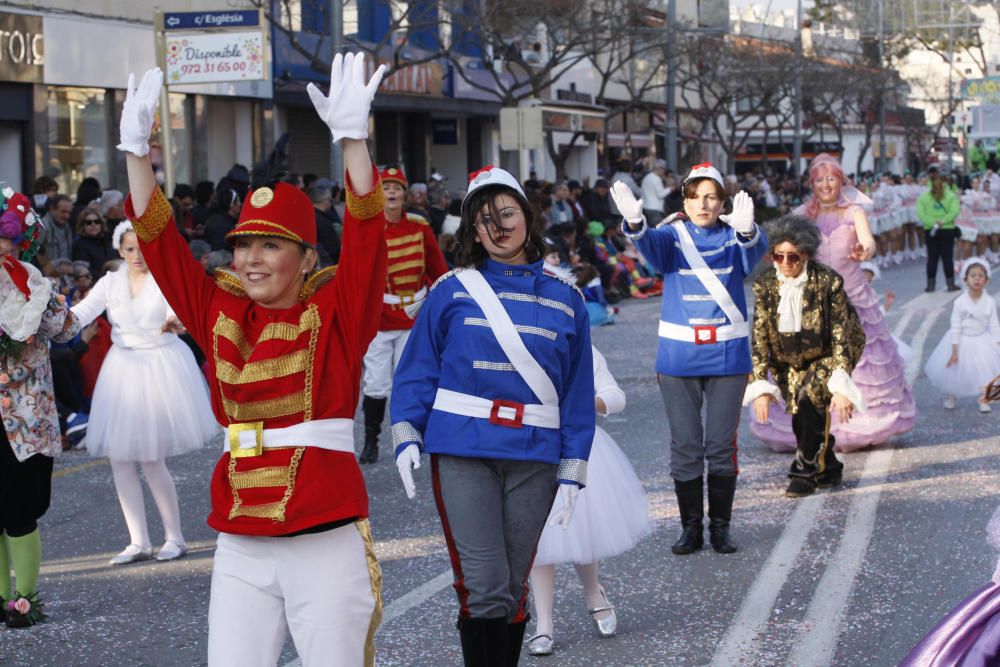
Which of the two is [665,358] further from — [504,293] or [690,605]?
[504,293]

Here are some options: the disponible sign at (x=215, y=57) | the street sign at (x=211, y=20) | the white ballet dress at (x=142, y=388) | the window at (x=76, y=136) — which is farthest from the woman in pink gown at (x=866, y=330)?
the window at (x=76, y=136)

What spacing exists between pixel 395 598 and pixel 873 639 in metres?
2.12

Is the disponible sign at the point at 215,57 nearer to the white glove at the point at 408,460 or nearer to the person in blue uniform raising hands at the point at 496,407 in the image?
the person in blue uniform raising hands at the point at 496,407

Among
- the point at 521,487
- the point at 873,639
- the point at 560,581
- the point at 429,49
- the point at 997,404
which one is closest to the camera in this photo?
the point at 521,487

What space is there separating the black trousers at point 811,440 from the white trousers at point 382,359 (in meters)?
2.76

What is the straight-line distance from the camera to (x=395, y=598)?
702 centimetres

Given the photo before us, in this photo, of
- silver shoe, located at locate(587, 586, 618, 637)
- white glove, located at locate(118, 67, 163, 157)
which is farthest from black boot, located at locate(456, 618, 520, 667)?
white glove, located at locate(118, 67, 163, 157)

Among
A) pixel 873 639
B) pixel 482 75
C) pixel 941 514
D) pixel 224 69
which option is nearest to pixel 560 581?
pixel 873 639

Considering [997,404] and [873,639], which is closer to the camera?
[873,639]

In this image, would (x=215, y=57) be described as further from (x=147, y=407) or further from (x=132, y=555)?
(x=132, y=555)

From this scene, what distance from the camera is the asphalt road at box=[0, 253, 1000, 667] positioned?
20.5 feet

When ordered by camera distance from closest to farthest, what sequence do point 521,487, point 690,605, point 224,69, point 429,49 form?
1. point 521,487
2. point 690,605
3. point 224,69
4. point 429,49

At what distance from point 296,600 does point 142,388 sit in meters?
4.20

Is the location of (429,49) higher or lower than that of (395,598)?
higher
